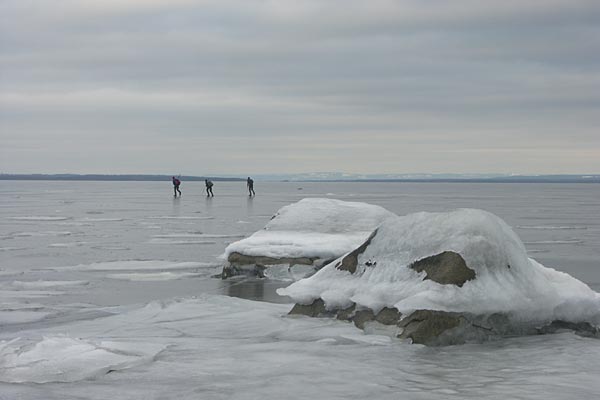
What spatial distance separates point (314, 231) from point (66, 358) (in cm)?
906

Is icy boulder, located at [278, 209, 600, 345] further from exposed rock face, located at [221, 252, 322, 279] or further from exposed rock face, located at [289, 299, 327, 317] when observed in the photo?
exposed rock face, located at [221, 252, 322, 279]

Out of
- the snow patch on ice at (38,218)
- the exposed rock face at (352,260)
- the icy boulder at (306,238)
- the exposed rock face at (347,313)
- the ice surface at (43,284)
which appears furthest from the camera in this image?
the snow patch on ice at (38,218)

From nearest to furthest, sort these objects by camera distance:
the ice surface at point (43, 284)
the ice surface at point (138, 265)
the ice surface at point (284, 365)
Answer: the ice surface at point (284, 365) → the ice surface at point (43, 284) → the ice surface at point (138, 265)

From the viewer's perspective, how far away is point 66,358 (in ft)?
23.2

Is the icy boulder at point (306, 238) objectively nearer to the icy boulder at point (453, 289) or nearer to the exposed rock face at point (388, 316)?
the icy boulder at point (453, 289)

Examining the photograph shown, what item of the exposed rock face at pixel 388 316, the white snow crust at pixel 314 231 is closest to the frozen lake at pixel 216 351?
the exposed rock face at pixel 388 316

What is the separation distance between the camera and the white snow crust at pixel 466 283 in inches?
327

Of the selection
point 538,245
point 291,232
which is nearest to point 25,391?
point 291,232

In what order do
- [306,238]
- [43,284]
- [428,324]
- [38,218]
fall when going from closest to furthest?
[428,324] < [43,284] < [306,238] < [38,218]

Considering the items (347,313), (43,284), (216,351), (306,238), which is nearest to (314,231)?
(306,238)

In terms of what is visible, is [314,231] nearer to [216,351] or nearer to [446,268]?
[446,268]

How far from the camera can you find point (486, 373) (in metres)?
6.83

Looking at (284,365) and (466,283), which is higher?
(466,283)

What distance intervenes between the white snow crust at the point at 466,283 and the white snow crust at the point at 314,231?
4652 millimetres
